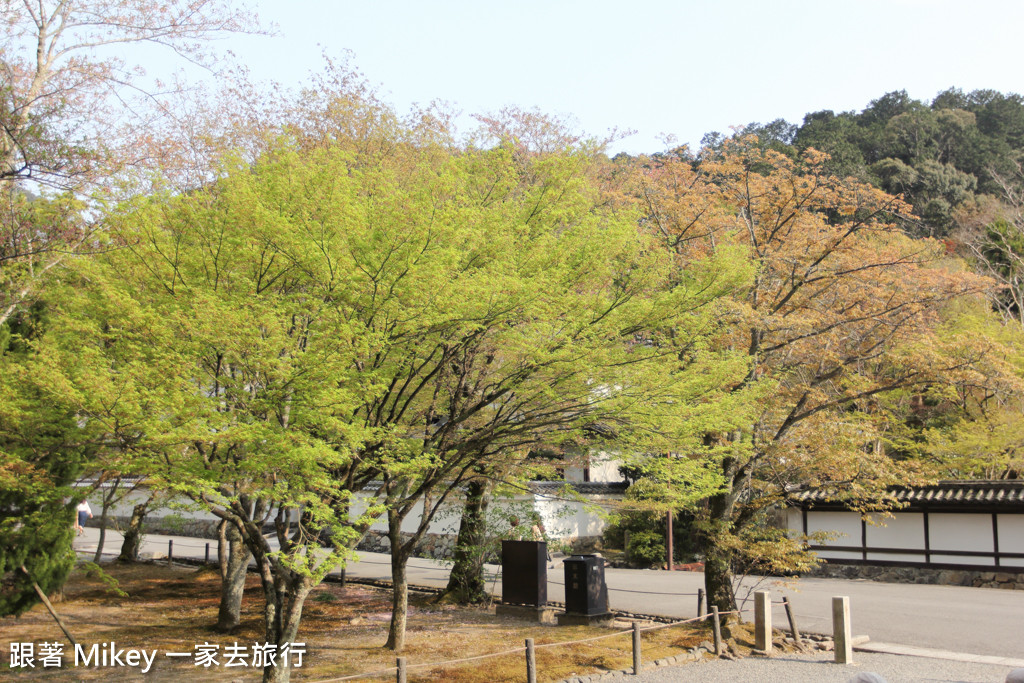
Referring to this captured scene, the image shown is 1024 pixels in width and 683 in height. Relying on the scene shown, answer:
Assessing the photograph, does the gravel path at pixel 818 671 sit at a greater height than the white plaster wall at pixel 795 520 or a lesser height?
lesser

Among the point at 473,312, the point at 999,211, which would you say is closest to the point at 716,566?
the point at 473,312

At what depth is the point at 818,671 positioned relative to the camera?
1109 cm

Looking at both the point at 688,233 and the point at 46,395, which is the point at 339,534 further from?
the point at 688,233

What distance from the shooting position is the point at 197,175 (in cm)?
1614

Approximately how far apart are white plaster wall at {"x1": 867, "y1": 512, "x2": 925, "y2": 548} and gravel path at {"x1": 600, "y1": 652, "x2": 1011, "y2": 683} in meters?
11.1

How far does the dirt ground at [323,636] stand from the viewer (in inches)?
418

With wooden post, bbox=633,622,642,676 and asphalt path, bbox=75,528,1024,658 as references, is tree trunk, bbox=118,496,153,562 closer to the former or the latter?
asphalt path, bbox=75,528,1024,658

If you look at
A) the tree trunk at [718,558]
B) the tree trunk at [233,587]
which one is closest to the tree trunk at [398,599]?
the tree trunk at [233,587]

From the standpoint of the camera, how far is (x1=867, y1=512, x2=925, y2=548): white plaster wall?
22.3 metres

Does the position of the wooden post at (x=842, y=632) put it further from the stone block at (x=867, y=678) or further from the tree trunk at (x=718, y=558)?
the stone block at (x=867, y=678)

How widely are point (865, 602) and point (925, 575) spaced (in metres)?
5.19

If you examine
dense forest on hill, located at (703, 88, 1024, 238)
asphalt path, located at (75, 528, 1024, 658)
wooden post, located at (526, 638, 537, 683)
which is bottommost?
asphalt path, located at (75, 528, 1024, 658)

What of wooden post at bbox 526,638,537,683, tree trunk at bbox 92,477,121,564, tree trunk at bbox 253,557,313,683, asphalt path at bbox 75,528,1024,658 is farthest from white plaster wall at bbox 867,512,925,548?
tree trunk at bbox 92,477,121,564

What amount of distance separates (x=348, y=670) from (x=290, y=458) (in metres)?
Result: 5.14
